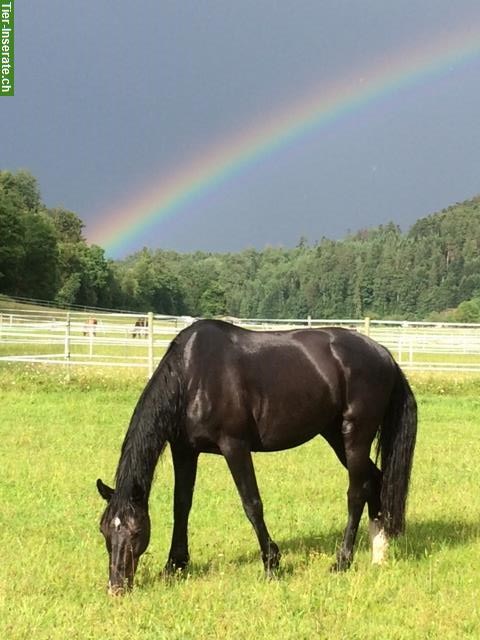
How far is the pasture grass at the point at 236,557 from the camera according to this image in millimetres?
3734

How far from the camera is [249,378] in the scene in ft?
14.9

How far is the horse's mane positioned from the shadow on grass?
0.73m

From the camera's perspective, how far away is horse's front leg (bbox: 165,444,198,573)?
4602 millimetres

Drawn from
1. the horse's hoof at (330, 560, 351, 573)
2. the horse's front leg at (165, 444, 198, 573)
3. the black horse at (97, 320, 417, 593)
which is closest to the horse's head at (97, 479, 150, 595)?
the black horse at (97, 320, 417, 593)

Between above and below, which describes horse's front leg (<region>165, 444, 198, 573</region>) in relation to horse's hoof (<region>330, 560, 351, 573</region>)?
above

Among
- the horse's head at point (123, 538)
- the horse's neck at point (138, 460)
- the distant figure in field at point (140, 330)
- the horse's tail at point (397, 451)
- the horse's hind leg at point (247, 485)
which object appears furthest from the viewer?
the distant figure in field at point (140, 330)

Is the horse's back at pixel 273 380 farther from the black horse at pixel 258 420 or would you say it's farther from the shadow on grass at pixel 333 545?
the shadow on grass at pixel 333 545

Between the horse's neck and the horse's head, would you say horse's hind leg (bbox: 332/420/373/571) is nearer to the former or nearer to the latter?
the horse's neck

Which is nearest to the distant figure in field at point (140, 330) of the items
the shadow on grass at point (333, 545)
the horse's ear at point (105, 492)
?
the shadow on grass at point (333, 545)

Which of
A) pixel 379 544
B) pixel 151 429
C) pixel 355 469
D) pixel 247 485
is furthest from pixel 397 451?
pixel 151 429

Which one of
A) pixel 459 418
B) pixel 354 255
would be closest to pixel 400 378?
pixel 459 418

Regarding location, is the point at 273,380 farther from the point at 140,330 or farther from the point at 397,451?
the point at 140,330

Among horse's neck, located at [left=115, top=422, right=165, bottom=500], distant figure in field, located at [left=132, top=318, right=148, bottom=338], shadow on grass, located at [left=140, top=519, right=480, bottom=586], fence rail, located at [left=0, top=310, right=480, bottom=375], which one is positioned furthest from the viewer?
distant figure in field, located at [left=132, top=318, right=148, bottom=338]

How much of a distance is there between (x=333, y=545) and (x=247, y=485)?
1.35m
